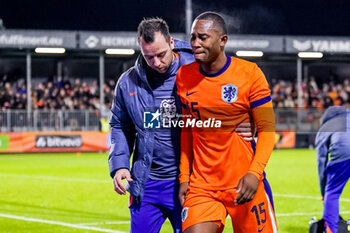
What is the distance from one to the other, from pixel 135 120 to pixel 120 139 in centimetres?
26

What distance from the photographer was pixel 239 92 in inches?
172

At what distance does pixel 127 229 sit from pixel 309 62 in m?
36.2

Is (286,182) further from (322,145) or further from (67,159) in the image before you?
(67,159)

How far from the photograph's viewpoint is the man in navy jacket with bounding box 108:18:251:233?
16.6 ft

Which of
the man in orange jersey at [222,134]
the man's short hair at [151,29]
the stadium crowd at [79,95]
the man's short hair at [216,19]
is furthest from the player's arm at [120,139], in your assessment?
the stadium crowd at [79,95]

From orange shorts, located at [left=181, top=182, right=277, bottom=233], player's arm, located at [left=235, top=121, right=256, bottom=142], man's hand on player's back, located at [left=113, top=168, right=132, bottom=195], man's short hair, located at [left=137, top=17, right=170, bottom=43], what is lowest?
orange shorts, located at [left=181, top=182, right=277, bottom=233]


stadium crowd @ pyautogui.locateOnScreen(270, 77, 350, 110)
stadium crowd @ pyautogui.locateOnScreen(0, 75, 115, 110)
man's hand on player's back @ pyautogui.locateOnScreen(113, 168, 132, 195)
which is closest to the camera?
man's hand on player's back @ pyautogui.locateOnScreen(113, 168, 132, 195)

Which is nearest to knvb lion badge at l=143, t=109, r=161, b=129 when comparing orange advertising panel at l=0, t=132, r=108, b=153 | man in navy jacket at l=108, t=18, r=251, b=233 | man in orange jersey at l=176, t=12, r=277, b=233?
man in navy jacket at l=108, t=18, r=251, b=233

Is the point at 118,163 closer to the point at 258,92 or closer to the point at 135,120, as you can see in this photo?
the point at 135,120

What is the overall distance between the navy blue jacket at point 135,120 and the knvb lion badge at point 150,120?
0.03 metres

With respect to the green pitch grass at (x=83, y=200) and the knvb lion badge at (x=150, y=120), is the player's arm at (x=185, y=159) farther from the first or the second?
the green pitch grass at (x=83, y=200)

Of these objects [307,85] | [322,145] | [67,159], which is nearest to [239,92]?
Answer: [322,145]

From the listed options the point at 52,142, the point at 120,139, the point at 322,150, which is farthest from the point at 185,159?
the point at 52,142

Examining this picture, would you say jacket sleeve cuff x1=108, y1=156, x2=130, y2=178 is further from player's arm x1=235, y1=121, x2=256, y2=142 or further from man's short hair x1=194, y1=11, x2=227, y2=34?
man's short hair x1=194, y1=11, x2=227, y2=34
